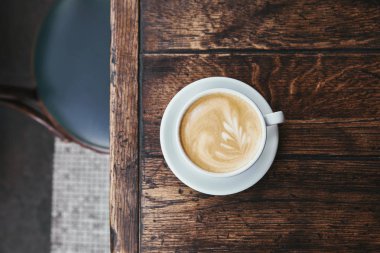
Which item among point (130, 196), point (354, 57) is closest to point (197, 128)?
point (130, 196)

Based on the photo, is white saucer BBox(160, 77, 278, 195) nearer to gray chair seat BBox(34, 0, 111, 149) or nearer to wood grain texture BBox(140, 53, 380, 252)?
wood grain texture BBox(140, 53, 380, 252)

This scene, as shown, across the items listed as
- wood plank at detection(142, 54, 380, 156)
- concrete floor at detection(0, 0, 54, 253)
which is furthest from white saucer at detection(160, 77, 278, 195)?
concrete floor at detection(0, 0, 54, 253)

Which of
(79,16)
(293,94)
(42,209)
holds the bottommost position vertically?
(42,209)

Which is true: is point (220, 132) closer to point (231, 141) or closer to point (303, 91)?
point (231, 141)

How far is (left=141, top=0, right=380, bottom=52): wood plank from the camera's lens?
71 cm

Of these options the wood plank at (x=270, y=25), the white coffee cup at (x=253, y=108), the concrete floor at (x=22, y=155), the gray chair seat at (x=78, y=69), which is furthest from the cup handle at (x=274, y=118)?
the concrete floor at (x=22, y=155)

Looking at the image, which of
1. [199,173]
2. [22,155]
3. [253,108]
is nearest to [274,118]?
[253,108]

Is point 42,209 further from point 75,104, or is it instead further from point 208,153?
point 208,153

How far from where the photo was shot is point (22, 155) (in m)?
1.42

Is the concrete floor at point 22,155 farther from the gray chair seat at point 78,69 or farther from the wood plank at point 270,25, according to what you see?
the wood plank at point 270,25

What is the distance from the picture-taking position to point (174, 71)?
2.31ft

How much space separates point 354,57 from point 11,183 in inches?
43.2

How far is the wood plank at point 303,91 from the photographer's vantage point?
70 centimetres

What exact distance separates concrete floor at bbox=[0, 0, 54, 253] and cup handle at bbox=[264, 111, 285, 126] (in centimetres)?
93
